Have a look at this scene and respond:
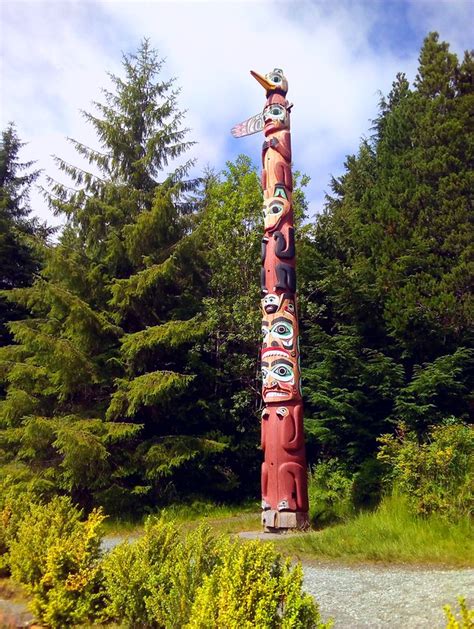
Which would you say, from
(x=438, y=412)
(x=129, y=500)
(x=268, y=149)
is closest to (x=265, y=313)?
(x=268, y=149)

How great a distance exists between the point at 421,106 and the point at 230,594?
13.8 meters

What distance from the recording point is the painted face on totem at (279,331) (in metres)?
10.1

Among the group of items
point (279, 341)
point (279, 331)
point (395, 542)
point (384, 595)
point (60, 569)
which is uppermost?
point (279, 331)

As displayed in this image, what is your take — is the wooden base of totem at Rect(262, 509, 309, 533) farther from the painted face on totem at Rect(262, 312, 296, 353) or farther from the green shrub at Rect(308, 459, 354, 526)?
the painted face on totem at Rect(262, 312, 296, 353)

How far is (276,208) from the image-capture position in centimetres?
1112

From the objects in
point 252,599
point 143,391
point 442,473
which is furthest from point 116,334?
point 252,599

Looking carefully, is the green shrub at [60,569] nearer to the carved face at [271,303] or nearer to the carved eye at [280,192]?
the carved face at [271,303]

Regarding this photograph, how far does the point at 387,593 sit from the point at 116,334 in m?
9.86

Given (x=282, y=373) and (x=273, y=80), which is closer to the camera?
(x=282, y=373)

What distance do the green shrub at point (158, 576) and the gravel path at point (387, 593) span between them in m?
1.29

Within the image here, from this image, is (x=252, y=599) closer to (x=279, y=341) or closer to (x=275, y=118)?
(x=279, y=341)

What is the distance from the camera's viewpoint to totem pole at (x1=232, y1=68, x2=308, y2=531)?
30.5 ft

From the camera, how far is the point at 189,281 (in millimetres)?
16078

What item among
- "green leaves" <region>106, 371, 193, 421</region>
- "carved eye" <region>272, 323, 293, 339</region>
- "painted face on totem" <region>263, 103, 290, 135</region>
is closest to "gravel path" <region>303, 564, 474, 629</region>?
"carved eye" <region>272, 323, 293, 339</region>
